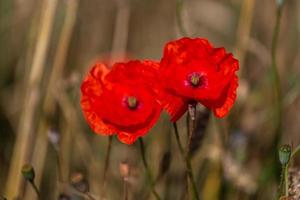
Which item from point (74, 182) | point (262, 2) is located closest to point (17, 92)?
point (262, 2)

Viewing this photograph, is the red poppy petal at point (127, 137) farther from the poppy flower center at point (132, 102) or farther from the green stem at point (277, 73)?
the green stem at point (277, 73)

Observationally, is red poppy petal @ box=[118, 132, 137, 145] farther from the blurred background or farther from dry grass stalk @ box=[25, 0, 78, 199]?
dry grass stalk @ box=[25, 0, 78, 199]

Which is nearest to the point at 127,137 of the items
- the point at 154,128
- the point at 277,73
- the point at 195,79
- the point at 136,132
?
the point at 136,132

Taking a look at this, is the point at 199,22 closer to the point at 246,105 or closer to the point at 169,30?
the point at 169,30

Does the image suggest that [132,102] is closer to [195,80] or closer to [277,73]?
[195,80]

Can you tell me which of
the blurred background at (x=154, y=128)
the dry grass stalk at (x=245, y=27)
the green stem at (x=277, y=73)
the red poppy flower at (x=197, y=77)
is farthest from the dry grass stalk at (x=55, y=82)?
the red poppy flower at (x=197, y=77)

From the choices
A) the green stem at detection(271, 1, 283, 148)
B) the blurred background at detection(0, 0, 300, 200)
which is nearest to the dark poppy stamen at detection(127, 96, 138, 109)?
the blurred background at detection(0, 0, 300, 200)

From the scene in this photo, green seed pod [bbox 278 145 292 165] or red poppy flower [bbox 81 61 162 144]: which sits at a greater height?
red poppy flower [bbox 81 61 162 144]
